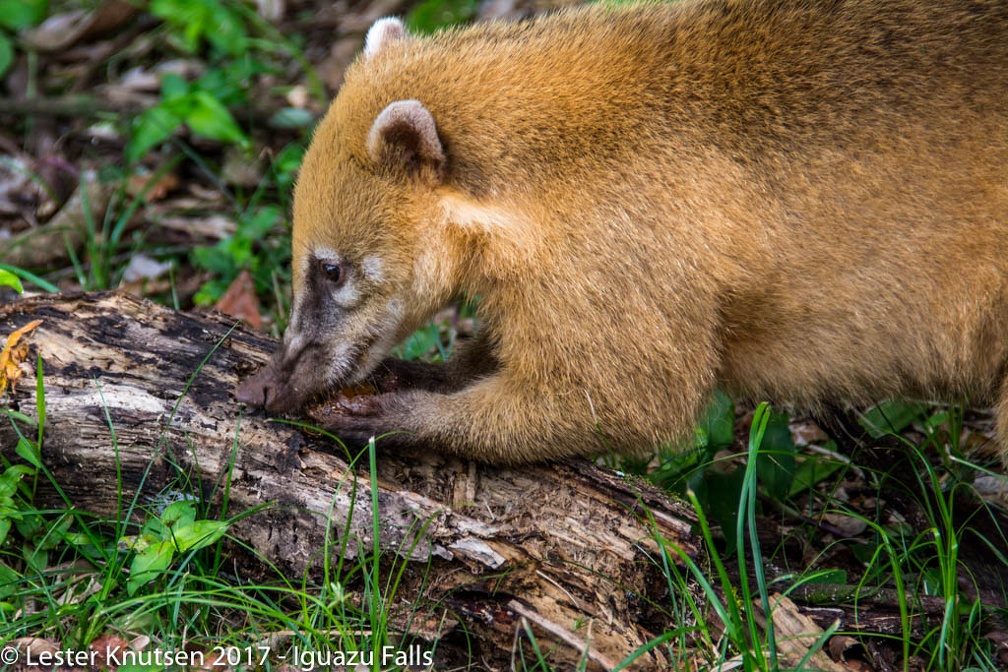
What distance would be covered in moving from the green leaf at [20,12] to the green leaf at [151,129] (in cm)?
191

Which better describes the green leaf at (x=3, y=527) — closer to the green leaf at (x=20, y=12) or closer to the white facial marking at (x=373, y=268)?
the white facial marking at (x=373, y=268)

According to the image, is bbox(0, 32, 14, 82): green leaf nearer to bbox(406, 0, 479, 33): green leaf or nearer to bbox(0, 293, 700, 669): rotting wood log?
bbox(406, 0, 479, 33): green leaf

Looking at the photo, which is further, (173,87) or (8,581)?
(173,87)

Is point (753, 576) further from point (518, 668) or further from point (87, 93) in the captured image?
point (87, 93)

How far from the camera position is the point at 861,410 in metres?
4.79

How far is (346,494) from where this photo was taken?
379 cm

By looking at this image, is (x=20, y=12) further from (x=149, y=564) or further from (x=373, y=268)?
(x=149, y=564)

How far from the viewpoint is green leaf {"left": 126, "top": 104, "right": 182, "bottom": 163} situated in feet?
22.0

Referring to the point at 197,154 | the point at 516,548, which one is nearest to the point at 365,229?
the point at 516,548

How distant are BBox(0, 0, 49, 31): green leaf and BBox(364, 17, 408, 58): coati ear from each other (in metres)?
4.66

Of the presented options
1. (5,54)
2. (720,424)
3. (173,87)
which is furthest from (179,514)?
(5,54)

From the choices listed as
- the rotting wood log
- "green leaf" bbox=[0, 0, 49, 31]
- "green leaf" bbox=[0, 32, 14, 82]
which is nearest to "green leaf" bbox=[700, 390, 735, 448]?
the rotting wood log

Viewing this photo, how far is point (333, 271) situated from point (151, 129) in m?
3.26

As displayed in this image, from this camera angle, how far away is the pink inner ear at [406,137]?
3914mm
